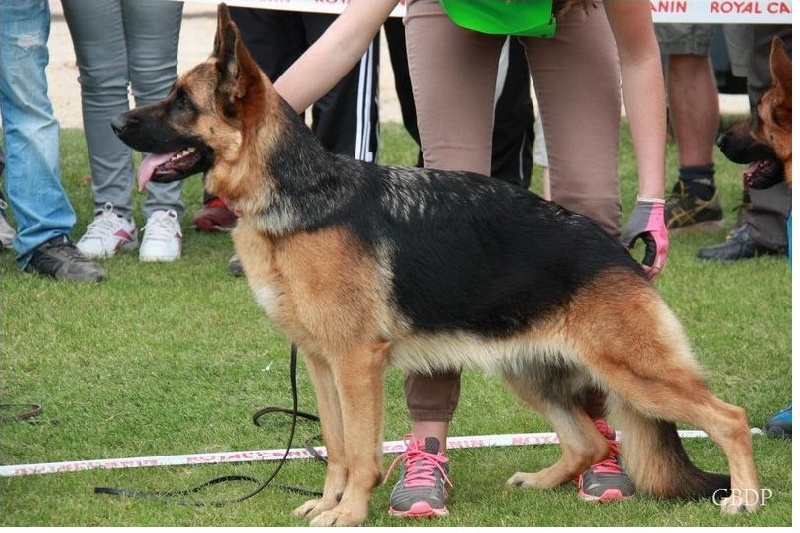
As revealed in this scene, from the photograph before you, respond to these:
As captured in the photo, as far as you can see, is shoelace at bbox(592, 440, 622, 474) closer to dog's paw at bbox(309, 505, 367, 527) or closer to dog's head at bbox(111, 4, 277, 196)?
dog's paw at bbox(309, 505, 367, 527)

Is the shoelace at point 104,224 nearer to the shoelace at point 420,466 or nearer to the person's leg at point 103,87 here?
the person's leg at point 103,87

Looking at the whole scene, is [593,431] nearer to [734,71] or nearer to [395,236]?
[395,236]

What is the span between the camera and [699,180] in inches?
307

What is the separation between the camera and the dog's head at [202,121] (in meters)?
3.61

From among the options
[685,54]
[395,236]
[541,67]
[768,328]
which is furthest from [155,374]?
[685,54]

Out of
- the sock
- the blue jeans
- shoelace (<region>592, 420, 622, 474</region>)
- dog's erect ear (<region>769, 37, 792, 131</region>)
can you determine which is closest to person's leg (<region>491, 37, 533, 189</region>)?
the sock

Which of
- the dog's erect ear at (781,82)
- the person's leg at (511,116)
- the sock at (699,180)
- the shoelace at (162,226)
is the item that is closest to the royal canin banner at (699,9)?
the person's leg at (511,116)

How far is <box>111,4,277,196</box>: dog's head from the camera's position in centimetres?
361

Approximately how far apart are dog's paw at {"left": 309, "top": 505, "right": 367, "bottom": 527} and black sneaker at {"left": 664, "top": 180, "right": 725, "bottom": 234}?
4.51m

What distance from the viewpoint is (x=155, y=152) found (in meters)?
3.64

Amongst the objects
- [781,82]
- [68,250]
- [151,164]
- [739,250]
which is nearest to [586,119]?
[781,82]

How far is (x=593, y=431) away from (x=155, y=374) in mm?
2058

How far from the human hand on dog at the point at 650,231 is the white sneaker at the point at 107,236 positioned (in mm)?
3895

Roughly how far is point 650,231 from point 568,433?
2.44ft
